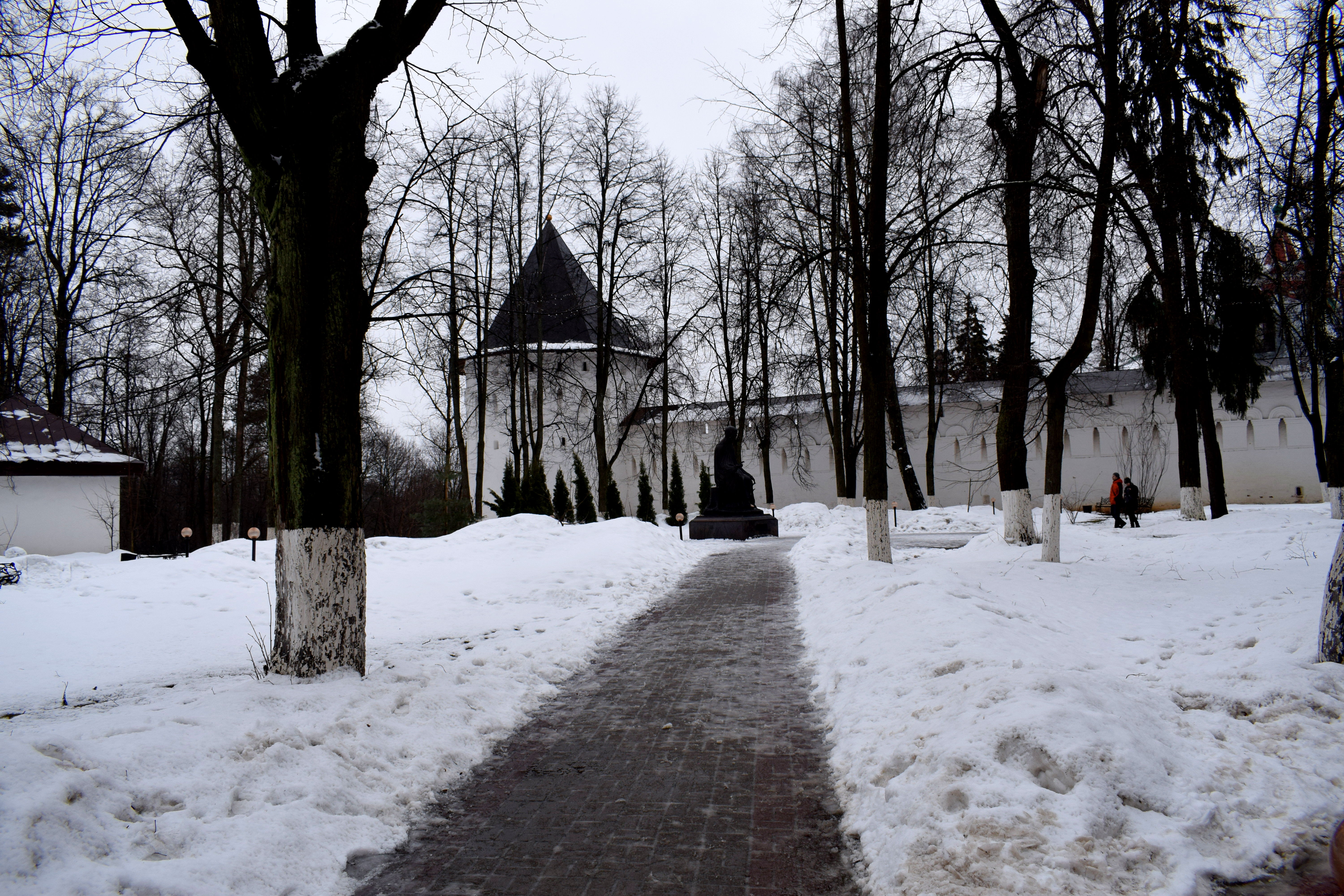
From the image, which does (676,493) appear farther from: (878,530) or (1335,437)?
(878,530)

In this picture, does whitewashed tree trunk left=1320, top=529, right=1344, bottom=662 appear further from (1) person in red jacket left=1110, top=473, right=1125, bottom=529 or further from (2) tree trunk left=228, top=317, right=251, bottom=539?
(1) person in red jacket left=1110, top=473, right=1125, bottom=529

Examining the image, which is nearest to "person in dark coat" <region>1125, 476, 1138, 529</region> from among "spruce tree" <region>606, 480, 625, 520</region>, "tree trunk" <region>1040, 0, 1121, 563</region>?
"tree trunk" <region>1040, 0, 1121, 563</region>

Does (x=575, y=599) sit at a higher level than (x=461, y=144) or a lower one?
lower

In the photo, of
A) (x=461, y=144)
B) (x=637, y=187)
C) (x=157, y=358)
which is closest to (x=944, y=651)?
(x=461, y=144)

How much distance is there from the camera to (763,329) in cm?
2167

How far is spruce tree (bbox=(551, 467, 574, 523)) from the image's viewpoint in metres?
28.9

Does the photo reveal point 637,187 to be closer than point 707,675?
No

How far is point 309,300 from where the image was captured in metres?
4.78

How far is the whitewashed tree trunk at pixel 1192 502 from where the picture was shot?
1541 cm

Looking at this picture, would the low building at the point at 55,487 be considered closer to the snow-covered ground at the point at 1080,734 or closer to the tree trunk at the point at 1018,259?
the snow-covered ground at the point at 1080,734

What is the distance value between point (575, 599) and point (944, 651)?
522 cm

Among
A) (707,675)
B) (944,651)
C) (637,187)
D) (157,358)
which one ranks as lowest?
(707,675)

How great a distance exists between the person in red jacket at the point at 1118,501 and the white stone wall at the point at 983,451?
681 centimetres

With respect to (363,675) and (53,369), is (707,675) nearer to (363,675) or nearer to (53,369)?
(363,675)
